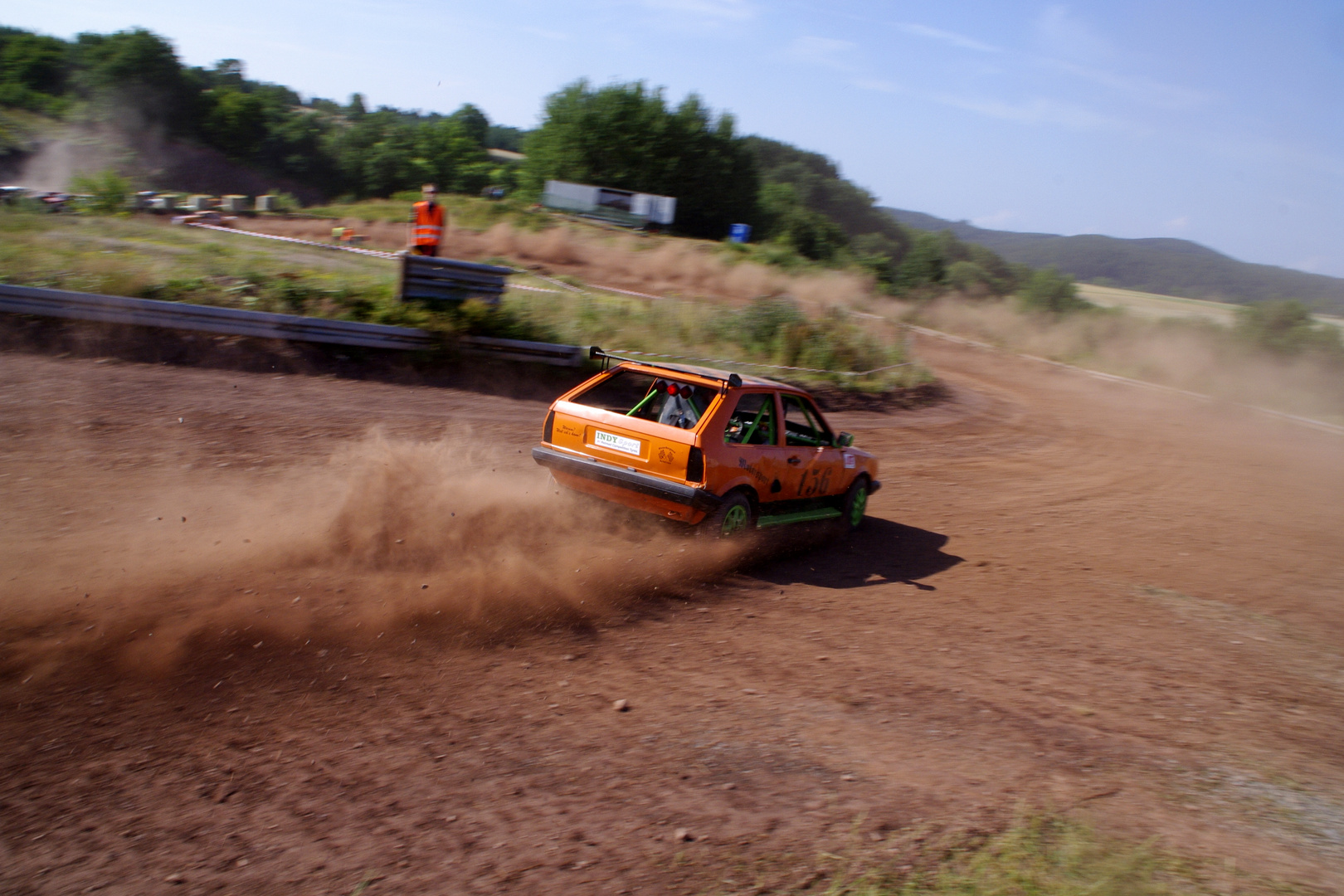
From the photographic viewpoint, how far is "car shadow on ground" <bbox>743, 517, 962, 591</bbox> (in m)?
7.00

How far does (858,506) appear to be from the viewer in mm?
8664

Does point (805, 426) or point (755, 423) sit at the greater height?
point (755, 423)

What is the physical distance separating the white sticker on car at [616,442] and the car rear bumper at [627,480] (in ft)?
0.44

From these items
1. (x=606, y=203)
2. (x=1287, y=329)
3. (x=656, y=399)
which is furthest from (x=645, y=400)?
(x=606, y=203)

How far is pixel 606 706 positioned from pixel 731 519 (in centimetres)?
259

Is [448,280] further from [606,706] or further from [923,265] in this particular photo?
[923,265]

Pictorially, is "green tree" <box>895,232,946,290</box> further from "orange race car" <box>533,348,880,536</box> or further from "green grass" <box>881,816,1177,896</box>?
"green grass" <box>881,816,1177,896</box>

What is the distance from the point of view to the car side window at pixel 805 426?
25.3 ft

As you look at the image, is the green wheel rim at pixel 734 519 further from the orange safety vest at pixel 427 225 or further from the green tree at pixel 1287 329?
the green tree at pixel 1287 329

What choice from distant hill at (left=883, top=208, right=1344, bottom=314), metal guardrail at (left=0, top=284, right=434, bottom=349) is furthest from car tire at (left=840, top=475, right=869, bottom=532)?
distant hill at (left=883, top=208, right=1344, bottom=314)

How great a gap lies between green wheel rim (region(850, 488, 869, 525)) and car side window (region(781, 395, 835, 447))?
0.83 meters

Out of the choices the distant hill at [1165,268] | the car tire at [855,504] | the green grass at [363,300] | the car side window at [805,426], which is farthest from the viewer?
the distant hill at [1165,268]

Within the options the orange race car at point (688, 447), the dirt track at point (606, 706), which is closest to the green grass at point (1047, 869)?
the dirt track at point (606, 706)

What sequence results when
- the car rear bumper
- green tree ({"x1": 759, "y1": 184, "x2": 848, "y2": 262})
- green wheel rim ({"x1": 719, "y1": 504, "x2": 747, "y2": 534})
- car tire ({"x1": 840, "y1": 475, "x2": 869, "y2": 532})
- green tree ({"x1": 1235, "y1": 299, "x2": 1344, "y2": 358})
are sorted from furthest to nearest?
1. green tree ({"x1": 759, "y1": 184, "x2": 848, "y2": 262})
2. green tree ({"x1": 1235, "y1": 299, "x2": 1344, "y2": 358})
3. car tire ({"x1": 840, "y1": 475, "x2": 869, "y2": 532})
4. green wheel rim ({"x1": 719, "y1": 504, "x2": 747, "y2": 534})
5. the car rear bumper
